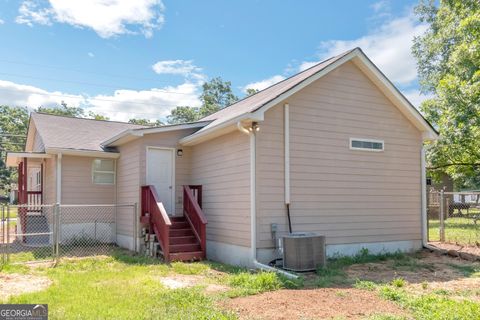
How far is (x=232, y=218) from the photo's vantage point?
8469mm

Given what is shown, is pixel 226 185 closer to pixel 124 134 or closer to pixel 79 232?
pixel 124 134

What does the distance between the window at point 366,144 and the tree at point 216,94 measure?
3774 centimetres

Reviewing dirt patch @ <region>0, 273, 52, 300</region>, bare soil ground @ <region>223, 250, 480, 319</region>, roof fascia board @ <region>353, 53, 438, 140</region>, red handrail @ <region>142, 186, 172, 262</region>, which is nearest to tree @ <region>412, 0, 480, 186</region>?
roof fascia board @ <region>353, 53, 438, 140</region>

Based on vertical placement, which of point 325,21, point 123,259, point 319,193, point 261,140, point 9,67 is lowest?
point 123,259

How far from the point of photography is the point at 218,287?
20.2ft

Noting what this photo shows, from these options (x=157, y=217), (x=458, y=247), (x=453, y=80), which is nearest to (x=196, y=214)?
(x=157, y=217)

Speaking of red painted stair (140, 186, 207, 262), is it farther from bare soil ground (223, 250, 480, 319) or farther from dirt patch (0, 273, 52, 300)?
bare soil ground (223, 250, 480, 319)

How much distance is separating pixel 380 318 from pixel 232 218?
445cm

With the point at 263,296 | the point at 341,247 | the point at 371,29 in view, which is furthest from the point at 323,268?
the point at 371,29

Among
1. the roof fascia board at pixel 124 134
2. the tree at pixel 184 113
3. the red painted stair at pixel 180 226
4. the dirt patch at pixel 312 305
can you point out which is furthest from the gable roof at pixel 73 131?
the tree at pixel 184 113

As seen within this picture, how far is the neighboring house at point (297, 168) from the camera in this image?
26.3 feet

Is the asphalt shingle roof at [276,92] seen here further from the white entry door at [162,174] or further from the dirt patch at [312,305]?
the dirt patch at [312,305]

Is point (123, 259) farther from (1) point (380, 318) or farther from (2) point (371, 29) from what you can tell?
(2) point (371, 29)

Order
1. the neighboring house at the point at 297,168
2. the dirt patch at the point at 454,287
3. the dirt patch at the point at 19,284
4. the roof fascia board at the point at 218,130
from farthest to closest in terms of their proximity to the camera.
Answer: the neighboring house at the point at 297,168 → the roof fascia board at the point at 218,130 → the dirt patch at the point at 19,284 → the dirt patch at the point at 454,287
